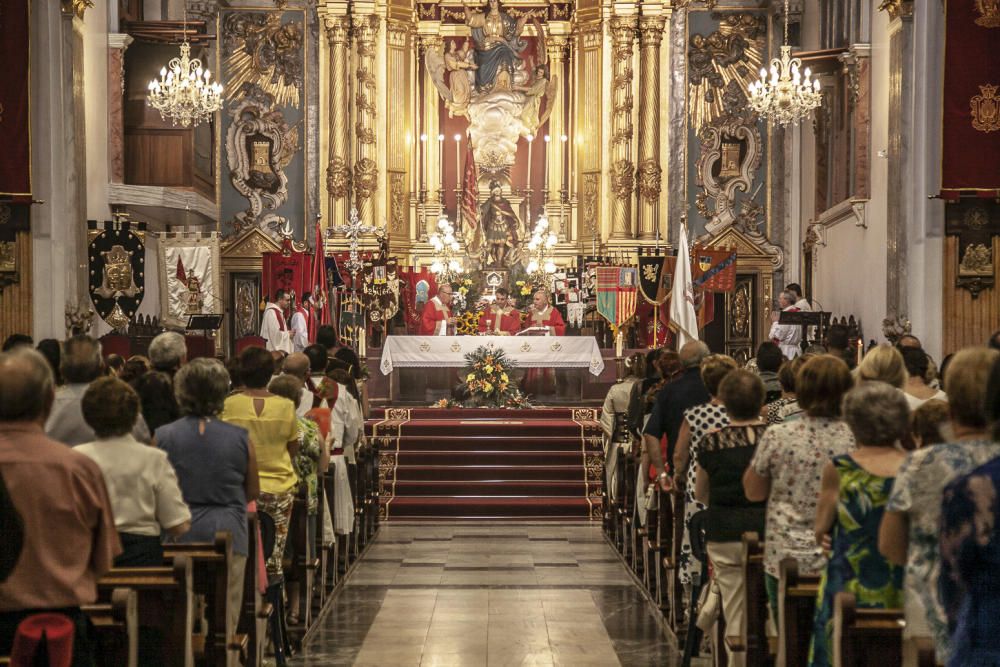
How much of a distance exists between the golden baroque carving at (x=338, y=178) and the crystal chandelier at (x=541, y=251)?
3234mm

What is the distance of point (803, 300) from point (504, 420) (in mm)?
6312

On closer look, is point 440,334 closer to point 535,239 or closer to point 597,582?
point 535,239

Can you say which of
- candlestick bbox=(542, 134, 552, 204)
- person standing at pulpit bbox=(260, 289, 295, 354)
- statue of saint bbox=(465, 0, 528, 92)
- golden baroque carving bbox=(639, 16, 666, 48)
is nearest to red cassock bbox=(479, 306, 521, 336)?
person standing at pulpit bbox=(260, 289, 295, 354)

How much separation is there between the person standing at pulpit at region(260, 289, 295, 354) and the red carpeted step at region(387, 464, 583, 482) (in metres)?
3.52

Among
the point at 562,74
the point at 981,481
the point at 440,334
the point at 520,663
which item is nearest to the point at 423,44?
the point at 562,74

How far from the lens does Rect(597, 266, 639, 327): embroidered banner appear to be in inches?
840

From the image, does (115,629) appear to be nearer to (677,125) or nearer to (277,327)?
(277,327)

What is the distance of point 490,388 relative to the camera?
18625 mm

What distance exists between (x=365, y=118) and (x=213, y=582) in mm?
18782

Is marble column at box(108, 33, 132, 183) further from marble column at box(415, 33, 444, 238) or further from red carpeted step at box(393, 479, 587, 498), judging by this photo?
red carpeted step at box(393, 479, 587, 498)

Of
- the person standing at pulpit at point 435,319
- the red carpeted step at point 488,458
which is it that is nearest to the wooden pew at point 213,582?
the red carpeted step at point 488,458

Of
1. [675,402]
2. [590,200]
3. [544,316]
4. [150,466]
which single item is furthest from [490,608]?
[590,200]

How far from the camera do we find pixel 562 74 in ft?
84.3

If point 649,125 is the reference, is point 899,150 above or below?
below
